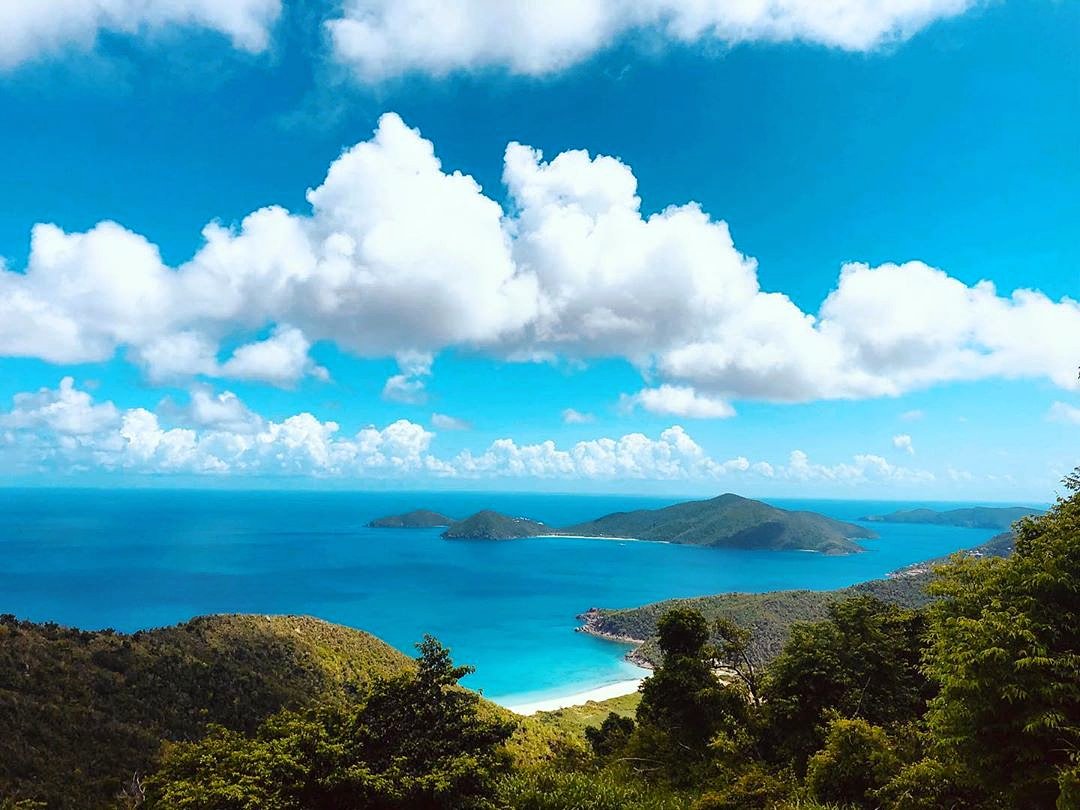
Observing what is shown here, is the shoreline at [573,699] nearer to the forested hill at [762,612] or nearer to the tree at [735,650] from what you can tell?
the forested hill at [762,612]

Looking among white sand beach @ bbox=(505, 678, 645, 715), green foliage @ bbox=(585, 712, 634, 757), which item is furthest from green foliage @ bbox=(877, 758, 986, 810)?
white sand beach @ bbox=(505, 678, 645, 715)

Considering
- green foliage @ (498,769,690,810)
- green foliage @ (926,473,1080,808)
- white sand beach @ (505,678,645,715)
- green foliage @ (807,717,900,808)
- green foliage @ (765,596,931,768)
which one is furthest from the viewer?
white sand beach @ (505,678,645,715)

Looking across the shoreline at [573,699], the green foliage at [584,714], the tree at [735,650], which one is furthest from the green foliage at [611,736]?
the shoreline at [573,699]

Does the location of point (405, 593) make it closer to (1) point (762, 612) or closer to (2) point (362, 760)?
(1) point (762, 612)

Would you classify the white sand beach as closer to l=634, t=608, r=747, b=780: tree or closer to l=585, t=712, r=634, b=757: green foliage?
l=585, t=712, r=634, b=757: green foliage

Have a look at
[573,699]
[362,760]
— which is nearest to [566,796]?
[362,760]
